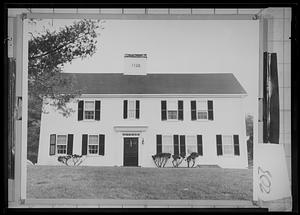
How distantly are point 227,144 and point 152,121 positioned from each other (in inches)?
21.4

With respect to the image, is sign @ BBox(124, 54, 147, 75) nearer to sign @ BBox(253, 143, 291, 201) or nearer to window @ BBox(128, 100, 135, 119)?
window @ BBox(128, 100, 135, 119)

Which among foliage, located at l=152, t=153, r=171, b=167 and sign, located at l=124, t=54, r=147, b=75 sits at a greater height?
sign, located at l=124, t=54, r=147, b=75

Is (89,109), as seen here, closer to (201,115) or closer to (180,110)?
(180,110)

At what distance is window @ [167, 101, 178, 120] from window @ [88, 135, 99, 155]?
53cm

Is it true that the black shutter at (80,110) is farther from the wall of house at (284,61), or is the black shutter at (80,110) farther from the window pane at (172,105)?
the wall of house at (284,61)

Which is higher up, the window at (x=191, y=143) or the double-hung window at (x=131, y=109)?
the double-hung window at (x=131, y=109)

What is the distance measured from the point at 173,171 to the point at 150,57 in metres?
0.81

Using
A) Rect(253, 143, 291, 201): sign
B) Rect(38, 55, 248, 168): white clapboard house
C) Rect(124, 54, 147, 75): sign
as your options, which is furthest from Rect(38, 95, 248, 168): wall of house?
Rect(124, 54, 147, 75): sign

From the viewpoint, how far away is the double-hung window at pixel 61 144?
313cm

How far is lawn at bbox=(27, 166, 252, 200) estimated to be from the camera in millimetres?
3139

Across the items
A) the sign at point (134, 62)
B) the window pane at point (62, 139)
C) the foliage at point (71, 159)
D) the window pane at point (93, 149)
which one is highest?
the sign at point (134, 62)

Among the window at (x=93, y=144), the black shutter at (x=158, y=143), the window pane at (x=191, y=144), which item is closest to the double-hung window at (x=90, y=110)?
the window at (x=93, y=144)

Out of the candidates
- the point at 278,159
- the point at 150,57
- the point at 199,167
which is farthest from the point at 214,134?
the point at 150,57

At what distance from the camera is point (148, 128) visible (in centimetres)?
316
